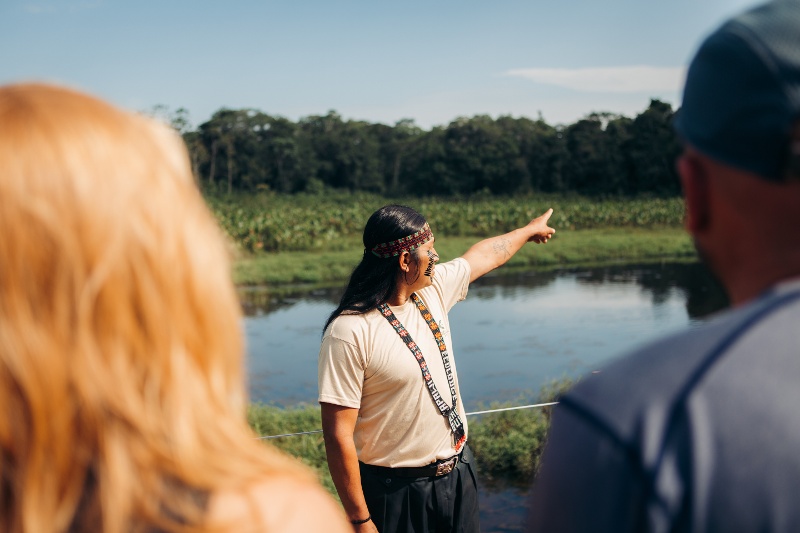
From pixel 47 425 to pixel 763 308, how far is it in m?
0.74

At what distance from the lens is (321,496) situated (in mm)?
899

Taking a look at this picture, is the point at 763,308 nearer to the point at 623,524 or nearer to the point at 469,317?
the point at 623,524

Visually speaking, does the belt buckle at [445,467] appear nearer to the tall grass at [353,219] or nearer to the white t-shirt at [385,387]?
the white t-shirt at [385,387]

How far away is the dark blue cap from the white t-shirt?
6.09 ft

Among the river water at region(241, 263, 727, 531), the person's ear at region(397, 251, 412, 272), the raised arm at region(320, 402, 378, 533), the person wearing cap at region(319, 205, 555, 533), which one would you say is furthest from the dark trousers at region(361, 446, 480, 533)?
the river water at region(241, 263, 727, 531)

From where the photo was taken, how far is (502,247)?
10.9 feet

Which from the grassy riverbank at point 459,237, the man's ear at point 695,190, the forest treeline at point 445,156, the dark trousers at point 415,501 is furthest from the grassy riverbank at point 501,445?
the forest treeline at point 445,156

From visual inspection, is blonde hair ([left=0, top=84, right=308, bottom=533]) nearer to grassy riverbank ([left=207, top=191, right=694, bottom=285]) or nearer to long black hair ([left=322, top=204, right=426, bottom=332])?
long black hair ([left=322, top=204, right=426, bottom=332])

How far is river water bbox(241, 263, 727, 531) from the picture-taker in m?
14.0

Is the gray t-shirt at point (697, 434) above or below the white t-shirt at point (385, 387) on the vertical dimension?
above

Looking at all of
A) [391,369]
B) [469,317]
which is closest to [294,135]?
[469,317]

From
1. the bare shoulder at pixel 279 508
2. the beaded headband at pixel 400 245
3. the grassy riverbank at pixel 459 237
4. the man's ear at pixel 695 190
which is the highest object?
the man's ear at pixel 695 190

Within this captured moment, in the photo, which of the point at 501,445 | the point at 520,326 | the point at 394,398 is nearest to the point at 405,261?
the point at 394,398

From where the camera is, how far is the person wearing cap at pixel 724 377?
69cm
